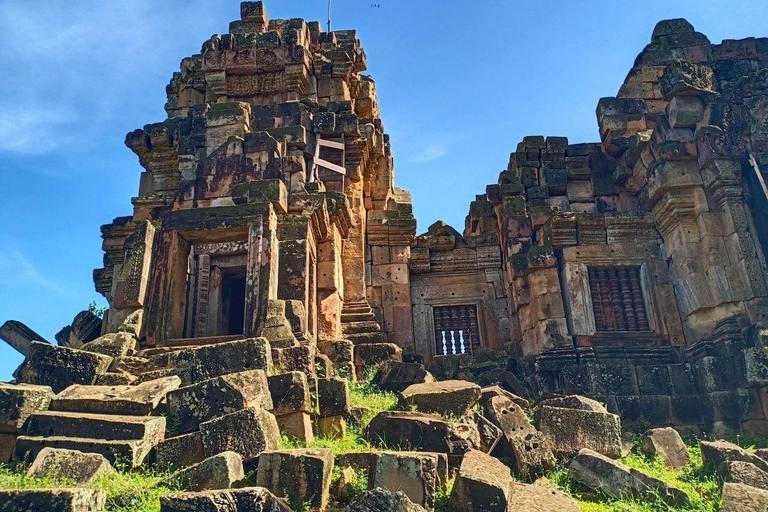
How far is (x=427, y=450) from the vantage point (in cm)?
572

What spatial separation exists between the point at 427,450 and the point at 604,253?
657cm

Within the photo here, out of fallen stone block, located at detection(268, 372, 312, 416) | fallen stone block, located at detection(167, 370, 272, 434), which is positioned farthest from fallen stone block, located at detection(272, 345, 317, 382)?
fallen stone block, located at detection(167, 370, 272, 434)

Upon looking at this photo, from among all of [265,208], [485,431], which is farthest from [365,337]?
[485,431]

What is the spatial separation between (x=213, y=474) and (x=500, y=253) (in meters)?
8.63

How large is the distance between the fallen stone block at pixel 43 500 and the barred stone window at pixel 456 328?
832 centimetres

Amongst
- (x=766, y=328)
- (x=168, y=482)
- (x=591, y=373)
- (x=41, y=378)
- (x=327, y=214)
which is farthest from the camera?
(x=327, y=214)

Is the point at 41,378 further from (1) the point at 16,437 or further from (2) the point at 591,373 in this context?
(2) the point at 591,373

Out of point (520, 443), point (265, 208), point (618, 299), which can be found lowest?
point (520, 443)

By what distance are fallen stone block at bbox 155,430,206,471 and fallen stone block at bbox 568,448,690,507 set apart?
11.5ft

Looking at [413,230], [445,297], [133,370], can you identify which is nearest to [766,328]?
[445,297]

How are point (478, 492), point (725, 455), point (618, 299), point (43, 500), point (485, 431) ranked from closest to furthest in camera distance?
point (43, 500), point (478, 492), point (725, 455), point (485, 431), point (618, 299)

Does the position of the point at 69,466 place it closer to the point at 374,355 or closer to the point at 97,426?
the point at 97,426

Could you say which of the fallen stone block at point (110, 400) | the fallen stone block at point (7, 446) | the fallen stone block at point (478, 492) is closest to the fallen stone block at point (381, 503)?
the fallen stone block at point (478, 492)

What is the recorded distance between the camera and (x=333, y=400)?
6555mm
